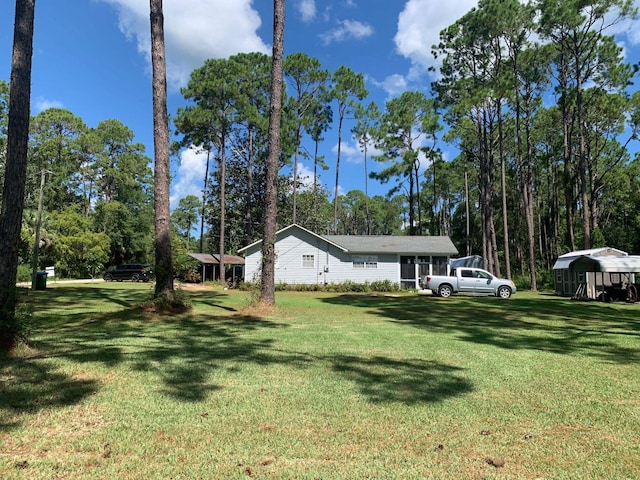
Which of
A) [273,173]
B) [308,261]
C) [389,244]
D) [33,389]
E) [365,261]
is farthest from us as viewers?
[389,244]

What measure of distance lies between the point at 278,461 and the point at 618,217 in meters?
→ 52.1

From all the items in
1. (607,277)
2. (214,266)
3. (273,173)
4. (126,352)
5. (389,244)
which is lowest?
(126,352)

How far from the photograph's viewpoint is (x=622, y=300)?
1958 cm

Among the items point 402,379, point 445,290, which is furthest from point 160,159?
point 445,290

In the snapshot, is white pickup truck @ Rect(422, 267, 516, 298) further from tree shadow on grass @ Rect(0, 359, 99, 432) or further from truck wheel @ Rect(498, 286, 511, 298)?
A: tree shadow on grass @ Rect(0, 359, 99, 432)

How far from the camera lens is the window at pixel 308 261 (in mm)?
28625

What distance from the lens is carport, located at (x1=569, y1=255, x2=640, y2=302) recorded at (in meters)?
19.5

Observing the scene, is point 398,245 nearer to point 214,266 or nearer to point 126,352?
point 214,266

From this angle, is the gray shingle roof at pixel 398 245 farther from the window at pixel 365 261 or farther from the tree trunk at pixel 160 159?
the tree trunk at pixel 160 159

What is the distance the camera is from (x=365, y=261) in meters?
28.8

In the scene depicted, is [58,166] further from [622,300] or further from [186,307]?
[622,300]

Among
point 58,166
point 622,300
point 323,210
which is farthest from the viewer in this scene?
point 323,210

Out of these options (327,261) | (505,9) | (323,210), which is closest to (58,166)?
(323,210)

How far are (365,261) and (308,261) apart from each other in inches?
158
